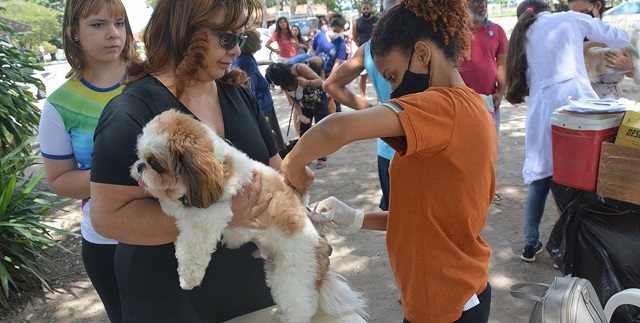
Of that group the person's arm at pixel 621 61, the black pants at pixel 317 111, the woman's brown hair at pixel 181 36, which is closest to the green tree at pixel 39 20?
the black pants at pixel 317 111

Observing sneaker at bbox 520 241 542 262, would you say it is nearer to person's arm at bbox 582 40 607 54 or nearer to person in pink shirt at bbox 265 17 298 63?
person's arm at bbox 582 40 607 54

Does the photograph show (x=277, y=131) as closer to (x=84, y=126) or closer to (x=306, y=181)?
(x=84, y=126)

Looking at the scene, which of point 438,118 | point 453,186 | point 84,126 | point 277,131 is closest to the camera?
point 438,118

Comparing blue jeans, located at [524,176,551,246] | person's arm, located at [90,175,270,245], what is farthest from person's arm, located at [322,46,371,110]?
person's arm, located at [90,175,270,245]

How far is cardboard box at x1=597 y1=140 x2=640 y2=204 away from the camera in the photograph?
271 centimetres

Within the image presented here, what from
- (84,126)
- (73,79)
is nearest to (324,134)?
(84,126)

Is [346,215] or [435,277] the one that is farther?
[346,215]

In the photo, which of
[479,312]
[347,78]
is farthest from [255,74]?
[479,312]

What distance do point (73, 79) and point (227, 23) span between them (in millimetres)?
1166

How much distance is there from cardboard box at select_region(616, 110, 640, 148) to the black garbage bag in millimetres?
378

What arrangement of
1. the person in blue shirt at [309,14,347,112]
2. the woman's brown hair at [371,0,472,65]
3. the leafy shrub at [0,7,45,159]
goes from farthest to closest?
the person in blue shirt at [309,14,347,112], the leafy shrub at [0,7,45,159], the woman's brown hair at [371,0,472,65]

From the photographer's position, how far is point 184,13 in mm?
1660

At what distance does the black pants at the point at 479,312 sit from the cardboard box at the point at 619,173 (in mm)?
1528

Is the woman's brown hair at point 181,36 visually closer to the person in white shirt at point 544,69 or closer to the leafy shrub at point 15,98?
the person in white shirt at point 544,69
